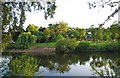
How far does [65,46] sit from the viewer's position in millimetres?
20281

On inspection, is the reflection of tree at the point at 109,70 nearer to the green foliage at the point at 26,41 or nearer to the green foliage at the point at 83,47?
the green foliage at the point at 83,47

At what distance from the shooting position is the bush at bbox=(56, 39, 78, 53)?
66.2 ft

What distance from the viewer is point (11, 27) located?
3240 millimetres

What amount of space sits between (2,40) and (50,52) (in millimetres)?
Answer: 17151

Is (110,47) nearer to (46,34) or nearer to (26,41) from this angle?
(46,34)

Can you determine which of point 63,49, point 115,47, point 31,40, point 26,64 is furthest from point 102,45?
point 26,64

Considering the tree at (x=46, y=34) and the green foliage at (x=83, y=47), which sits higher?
the tree at (x=46, y=34)

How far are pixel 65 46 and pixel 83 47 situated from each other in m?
1.41

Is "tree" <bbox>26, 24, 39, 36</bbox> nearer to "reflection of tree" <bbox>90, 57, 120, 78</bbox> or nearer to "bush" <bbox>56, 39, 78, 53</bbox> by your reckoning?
"bush" <bbox>56, 39, 78, 53</bbox>

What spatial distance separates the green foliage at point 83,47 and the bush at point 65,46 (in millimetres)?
335

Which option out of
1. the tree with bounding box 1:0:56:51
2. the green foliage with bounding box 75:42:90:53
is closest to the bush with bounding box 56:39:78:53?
the green foliage with bounding box 75:42:90:53

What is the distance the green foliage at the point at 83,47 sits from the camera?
67.2 feet

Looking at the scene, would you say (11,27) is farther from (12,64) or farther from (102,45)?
(102,45)

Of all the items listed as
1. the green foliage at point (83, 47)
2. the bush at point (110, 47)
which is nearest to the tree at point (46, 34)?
the green foliage at point (83, 47)
